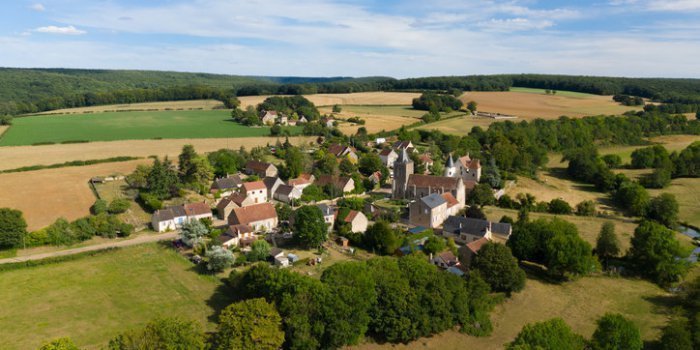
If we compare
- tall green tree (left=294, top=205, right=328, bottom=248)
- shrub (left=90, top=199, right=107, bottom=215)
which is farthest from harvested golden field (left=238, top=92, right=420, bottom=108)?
tall green tree (left=294, top=205, right=328, bottom=248)

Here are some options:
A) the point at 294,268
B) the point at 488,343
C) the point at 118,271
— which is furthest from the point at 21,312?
the point at 488,343

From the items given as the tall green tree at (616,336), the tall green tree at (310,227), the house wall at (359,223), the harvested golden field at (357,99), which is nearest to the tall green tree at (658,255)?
the tall green tree at (616,336)

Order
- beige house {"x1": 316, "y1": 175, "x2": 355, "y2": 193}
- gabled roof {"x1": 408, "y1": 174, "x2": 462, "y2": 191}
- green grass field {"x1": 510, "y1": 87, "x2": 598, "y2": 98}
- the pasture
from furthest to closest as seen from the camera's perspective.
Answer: green grass field {"x1": 510, "y1": 87, "x2": 598, "y2": 98} < the pasture < beige house {"x1": 316, "y1": 175, "x2": 355, "y2": 193} < gabled roof {"x1": 408, "y1": 174, "x2": 462, "y2": 191}

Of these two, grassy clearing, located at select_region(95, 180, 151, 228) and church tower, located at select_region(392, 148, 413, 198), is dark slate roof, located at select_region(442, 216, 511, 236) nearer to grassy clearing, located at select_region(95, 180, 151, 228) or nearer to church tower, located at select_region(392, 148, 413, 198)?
church tower, located at select_region(392, 148, 413, 198)

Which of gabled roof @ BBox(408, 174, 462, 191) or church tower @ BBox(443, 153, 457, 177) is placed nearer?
gabled roof @ BBox(408, 174, 462, 191)

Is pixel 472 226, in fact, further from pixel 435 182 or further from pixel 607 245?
pixel 435 182
